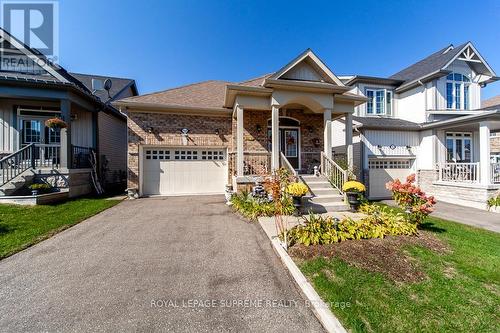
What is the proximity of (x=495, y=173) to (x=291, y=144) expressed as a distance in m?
9.00

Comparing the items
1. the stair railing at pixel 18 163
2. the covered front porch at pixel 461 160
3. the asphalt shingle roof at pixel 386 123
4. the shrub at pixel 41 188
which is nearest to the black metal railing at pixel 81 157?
the stair railing at pixel 18 163

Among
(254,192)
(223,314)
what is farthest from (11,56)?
(223,314)

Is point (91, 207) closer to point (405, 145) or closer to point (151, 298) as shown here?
point (151, 298)

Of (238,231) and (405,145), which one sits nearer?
(238,231)

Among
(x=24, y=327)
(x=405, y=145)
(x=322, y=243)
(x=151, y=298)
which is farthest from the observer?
(x=405, y=145)

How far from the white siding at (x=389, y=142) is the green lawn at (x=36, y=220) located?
11.9m

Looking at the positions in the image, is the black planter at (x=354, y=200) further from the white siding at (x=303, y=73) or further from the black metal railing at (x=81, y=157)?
the black metal railing at (x=81, y=157)

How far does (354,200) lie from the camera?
268 inches

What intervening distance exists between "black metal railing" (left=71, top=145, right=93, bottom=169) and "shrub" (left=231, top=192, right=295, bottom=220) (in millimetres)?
7580

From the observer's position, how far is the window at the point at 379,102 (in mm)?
12648

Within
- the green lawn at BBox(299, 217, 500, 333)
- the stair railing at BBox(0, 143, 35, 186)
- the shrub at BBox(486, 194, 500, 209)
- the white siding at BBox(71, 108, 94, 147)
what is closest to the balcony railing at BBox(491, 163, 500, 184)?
the shrub at BBox(486, 194, 500, 209)

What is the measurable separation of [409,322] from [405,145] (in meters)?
11.7

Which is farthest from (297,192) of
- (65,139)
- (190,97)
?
(65,139)

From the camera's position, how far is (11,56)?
9375mm
